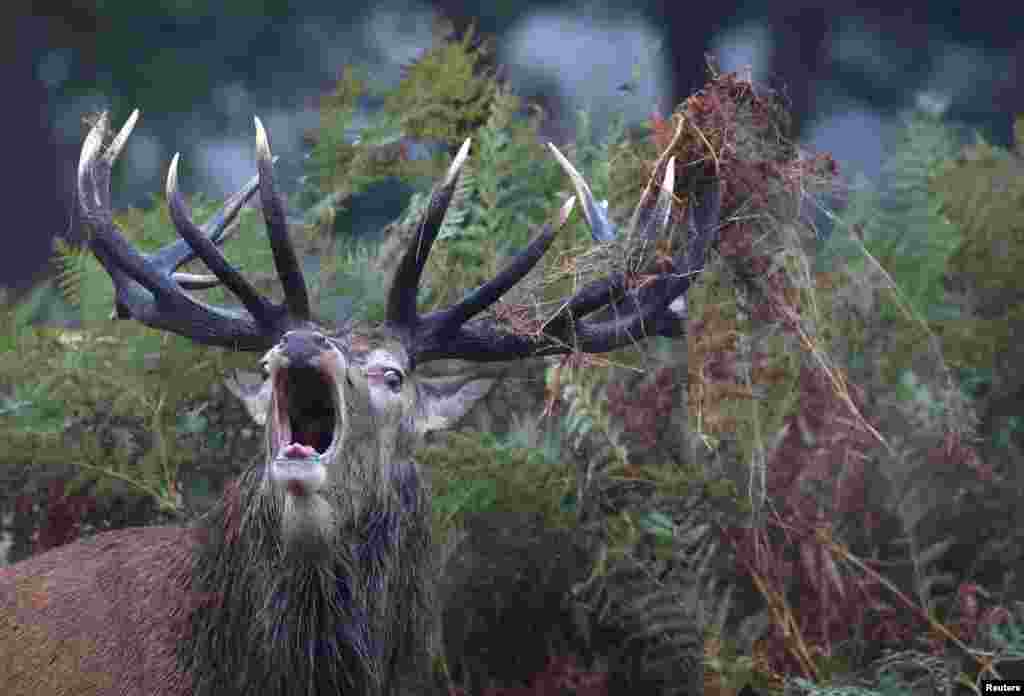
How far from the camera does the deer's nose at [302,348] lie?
4.14 metres

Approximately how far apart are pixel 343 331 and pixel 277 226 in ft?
1.43

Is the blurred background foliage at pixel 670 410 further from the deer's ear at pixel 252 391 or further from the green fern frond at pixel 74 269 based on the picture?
the deer's ear at pixel 252 391

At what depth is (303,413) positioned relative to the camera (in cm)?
445

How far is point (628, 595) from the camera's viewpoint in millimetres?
5906

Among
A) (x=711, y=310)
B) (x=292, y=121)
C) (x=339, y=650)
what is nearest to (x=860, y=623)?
(x=711, y=310)

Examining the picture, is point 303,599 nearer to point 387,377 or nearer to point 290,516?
point 290,516

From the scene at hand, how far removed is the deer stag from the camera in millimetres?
4383

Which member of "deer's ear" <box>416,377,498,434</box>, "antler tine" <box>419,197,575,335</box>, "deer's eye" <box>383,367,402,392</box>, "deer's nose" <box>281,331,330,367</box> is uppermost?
"antler tine" <box>419,197,575,335</box>

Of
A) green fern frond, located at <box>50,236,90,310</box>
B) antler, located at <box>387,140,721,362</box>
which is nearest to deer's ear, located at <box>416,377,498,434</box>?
antler, located at <box>387,140,721,362</box>

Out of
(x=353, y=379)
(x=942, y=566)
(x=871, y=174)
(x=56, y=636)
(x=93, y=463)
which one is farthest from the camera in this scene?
(x=871, y=174)

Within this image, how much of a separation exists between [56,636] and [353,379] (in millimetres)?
1242

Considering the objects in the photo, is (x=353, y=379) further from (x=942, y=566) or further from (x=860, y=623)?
(x=942, y=566)

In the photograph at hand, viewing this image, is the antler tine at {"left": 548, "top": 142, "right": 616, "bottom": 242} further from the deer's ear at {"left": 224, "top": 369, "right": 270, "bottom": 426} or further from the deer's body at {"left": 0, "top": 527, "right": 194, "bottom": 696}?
the deer's body at {"left": 0, "top": 527, "right": 194, "bottom": 696}

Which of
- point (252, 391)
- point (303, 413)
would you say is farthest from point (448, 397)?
point (303, 413)
